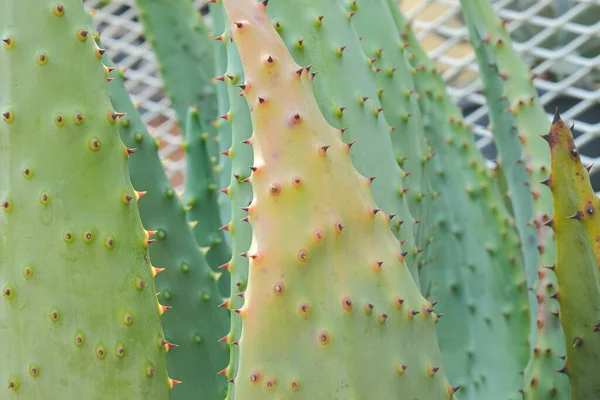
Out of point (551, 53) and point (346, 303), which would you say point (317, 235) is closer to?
point (346, 303)

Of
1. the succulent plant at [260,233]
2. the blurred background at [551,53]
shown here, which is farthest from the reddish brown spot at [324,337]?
the blurred background at [551,53]

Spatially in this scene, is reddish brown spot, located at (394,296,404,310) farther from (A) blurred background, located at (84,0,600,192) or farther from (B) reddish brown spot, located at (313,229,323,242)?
(A) blurred background, located at (84,0,600,192)

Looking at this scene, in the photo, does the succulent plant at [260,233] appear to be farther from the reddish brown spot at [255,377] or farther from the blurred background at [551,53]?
the blurred background at [551,53]

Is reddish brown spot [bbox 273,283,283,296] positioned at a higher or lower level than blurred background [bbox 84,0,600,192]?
higher

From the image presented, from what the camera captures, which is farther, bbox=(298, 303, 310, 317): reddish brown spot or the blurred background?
the blurred background

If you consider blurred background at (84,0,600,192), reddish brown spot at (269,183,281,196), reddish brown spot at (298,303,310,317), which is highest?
reddish brown spot at (269,183,281,196)

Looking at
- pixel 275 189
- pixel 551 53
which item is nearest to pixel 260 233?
pixel 275 189

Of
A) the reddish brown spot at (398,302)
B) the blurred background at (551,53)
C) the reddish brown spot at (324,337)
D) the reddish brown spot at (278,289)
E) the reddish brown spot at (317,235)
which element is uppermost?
the reddish brown spot at (317,235)

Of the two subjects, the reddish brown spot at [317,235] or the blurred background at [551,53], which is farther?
the blurred background at [551,53]

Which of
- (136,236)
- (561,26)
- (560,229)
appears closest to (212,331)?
(136,236)

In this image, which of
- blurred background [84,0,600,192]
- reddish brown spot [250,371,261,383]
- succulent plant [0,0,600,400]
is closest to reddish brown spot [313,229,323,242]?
succulent plant [0,0,600,400]

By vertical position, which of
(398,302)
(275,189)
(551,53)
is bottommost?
(551,53)
